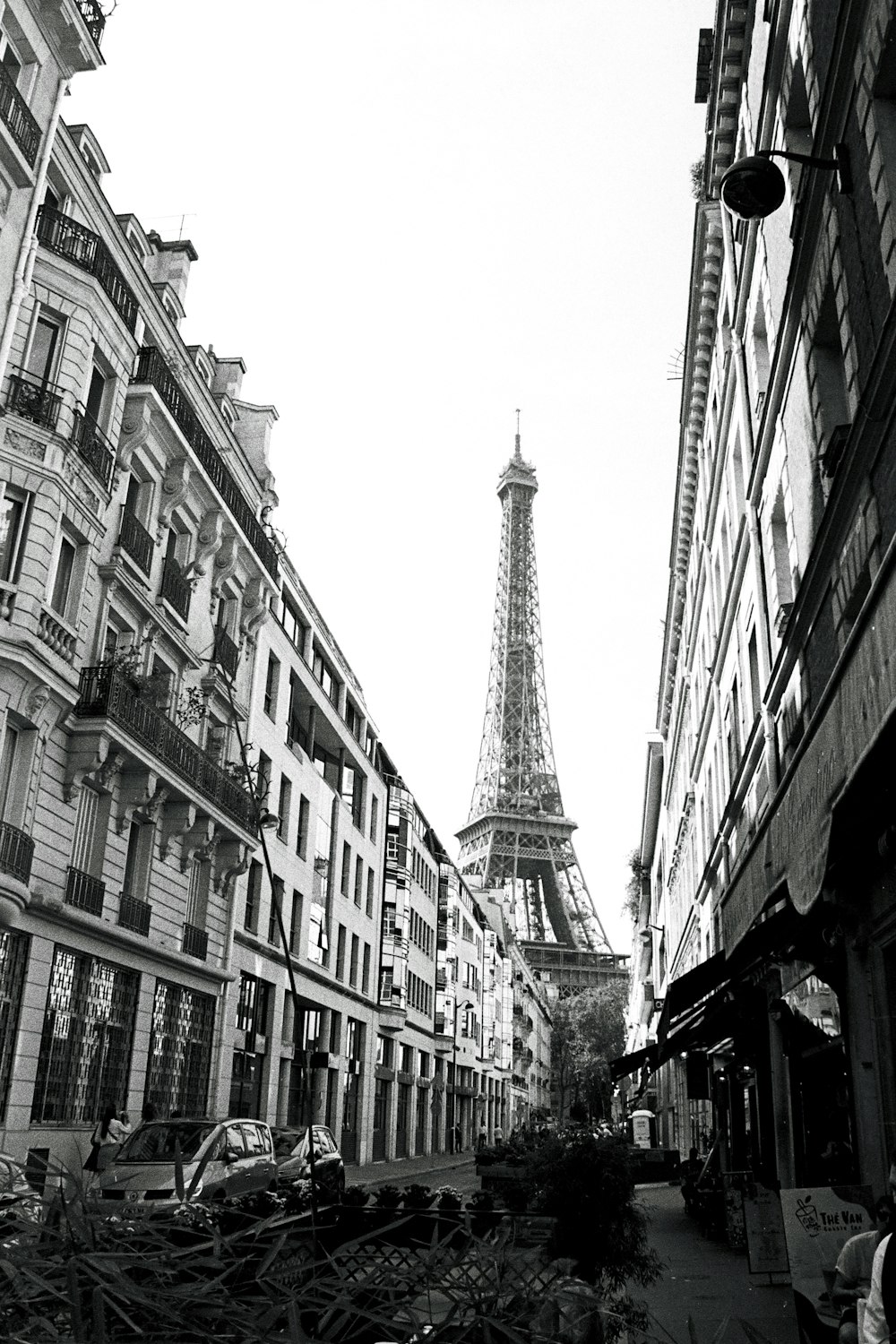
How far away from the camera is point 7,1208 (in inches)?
111

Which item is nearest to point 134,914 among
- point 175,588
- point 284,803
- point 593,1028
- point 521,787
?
point 175,588

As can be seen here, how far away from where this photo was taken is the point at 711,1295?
12.4 meters

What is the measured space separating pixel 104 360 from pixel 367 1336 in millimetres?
25233

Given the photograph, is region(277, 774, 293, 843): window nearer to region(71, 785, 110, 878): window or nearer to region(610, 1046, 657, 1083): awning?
region(71, 785, 110, 878): window

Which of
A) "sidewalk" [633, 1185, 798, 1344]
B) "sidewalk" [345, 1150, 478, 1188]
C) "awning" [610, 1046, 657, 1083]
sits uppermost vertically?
"awning" [610, 1046, 657, 1083]

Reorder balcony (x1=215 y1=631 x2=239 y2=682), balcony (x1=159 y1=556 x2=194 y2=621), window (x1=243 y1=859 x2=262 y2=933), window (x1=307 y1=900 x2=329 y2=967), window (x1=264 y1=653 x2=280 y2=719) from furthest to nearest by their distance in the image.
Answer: window (x1=307 y1=900 x2=329 y2=967) → window (x1=264 y1=653 x2=280 y2=719) → window (x1=243 y1=859 x2=262 y2=933) → balcony (x1=215 y1=631 x2=239 y2=682) → balcony (x1=159 y1=556 x2=194 y2=621)

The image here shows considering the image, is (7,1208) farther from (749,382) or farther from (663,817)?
(663,817)

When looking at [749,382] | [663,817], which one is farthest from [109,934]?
[663,817]

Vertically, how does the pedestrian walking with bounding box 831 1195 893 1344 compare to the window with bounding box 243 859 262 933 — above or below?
below

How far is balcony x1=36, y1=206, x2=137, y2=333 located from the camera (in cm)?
2366

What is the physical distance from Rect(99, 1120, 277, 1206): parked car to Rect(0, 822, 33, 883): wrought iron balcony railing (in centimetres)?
526

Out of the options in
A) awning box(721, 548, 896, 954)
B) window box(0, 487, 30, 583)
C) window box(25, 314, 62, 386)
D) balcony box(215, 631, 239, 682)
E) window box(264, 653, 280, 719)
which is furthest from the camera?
window box(264, 653, 280, 719)

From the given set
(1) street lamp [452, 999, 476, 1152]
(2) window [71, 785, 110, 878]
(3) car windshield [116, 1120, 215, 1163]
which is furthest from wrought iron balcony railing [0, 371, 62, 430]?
(1) street lamp [452, 999, 476, 1152]

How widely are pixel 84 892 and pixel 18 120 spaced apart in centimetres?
1523
